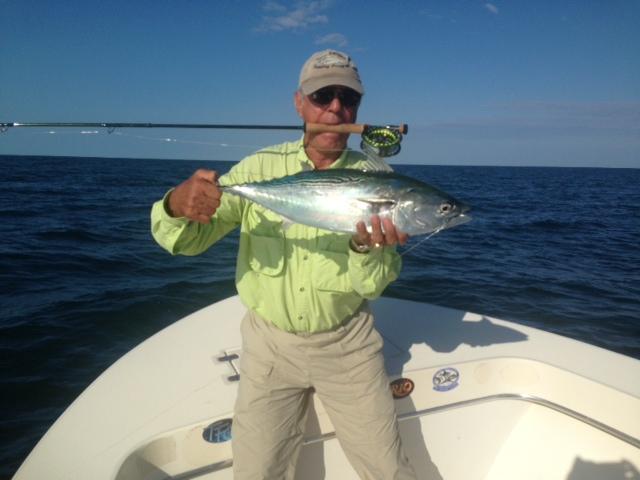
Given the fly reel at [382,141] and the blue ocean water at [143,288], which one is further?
the blue ocean water at [143,288]

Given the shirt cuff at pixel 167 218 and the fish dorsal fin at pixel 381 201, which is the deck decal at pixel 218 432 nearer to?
the shirt cuff at pixel 167 218

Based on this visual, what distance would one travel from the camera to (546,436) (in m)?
3.44

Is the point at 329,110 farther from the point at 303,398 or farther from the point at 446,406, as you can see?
the point at 446,406

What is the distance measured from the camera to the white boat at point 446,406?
8.88ft

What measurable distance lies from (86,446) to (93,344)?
15.8 ft

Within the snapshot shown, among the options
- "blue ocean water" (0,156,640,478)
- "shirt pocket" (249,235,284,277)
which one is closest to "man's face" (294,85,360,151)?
"shirt pocket" (249,235,284,277)

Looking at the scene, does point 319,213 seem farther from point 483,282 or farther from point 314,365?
point 483,282

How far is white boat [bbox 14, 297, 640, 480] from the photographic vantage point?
271cm

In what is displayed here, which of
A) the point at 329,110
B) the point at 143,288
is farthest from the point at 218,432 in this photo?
the point at 143,288

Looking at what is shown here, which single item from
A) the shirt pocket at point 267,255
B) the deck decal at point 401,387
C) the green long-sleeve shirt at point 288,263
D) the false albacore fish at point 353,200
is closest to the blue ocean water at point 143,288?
the green long-sleeve shirt at point 288,263

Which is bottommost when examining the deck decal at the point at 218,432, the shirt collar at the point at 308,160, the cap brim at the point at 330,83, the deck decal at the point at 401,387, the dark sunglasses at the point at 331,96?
the deck decal at the point at 218,432

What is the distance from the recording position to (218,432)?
2723 millimetres

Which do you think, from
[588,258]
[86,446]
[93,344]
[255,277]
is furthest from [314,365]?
[588,258]

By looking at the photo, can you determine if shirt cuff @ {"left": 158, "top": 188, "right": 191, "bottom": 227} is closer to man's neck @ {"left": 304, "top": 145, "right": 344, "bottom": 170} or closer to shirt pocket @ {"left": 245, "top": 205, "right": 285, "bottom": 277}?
shirt pocket @ {"left": 245, "top": 205, "right": 285, "bottom": 277}
